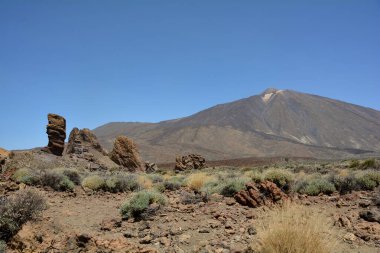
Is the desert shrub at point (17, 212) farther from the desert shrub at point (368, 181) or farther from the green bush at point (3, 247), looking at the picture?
the desert shrub at point (368, 181)

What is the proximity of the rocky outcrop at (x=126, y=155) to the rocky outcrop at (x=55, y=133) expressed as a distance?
14.9ft

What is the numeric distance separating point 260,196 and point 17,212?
17.9 ft

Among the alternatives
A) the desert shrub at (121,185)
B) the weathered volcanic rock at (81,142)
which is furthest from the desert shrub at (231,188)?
the weathered volcanic rock at (81,142)

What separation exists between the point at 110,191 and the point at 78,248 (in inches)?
307

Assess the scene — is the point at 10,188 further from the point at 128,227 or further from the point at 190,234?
the point at 190,234

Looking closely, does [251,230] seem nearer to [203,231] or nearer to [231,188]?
[203,231]

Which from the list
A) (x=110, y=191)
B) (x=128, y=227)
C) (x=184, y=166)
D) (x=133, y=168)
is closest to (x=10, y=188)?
(x=110, y=191)

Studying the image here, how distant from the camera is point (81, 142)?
3306cm

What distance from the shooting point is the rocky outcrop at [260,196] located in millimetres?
9312

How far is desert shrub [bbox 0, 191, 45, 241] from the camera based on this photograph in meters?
7.18

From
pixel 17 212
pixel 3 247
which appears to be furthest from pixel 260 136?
pixel 3 247

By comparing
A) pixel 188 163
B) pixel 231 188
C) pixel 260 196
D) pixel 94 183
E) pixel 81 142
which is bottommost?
pixel 260 196

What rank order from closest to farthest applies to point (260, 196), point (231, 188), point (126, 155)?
point (260, 196), point (231, 188), point (126, 155)

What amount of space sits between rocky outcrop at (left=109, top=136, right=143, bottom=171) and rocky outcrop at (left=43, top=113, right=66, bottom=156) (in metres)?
4.53
